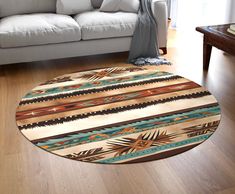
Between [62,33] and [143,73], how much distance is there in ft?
2.72

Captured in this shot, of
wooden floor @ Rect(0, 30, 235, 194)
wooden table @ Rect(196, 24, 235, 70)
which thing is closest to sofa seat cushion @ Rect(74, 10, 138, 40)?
wooden table @ Rect(196, 24, 235, 70)

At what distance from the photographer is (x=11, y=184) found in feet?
6.01

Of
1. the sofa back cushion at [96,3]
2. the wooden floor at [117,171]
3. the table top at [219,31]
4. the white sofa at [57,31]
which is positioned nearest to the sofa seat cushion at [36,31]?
the white sofa at [57,31]

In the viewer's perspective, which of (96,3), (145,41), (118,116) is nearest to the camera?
(118,116)

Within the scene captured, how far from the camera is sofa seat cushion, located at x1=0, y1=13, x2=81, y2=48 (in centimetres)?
303

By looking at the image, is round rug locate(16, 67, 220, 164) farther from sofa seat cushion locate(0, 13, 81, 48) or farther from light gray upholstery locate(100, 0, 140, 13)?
light gray upholstery locate(100, 0, 140, 13)

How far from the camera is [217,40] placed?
9.70ft

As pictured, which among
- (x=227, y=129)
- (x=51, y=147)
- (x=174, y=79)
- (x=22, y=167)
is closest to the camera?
(x=22, y=167)

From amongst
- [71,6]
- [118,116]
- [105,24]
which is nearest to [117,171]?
[118,116]

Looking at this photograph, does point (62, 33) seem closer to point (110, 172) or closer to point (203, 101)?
point (203, 101)

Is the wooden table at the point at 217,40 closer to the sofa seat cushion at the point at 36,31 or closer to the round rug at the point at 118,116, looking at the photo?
the round rug at the point at 118,116

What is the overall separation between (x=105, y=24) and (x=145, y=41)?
1.48 feet

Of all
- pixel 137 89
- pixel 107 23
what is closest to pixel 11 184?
pixel 137 89

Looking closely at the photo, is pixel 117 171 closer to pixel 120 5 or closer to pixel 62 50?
pixel 62 50
